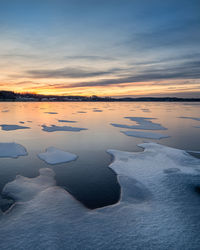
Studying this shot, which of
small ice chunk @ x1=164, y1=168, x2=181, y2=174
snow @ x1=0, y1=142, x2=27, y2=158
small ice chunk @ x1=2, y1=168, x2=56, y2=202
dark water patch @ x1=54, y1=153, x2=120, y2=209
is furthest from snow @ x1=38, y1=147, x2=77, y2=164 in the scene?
small ice chunk @ x1=164, y1=168, x2=181, y2=174

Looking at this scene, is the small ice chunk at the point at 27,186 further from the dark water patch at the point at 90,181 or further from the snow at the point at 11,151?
the snow at the point at 11,151

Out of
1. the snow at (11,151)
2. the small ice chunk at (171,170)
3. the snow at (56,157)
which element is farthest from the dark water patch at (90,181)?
the snow at (11,151)

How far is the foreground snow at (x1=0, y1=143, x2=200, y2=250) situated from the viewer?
2.26m

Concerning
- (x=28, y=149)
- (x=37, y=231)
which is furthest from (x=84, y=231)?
(x=28, y=149)

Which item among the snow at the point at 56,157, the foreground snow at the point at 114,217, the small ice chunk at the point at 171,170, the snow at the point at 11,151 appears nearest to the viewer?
the foreground snow at the point at 114,217

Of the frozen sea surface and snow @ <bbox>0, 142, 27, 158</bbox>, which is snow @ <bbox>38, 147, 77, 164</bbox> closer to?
the frozen sea surface

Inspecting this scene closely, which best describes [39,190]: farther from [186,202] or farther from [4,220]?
[186,202]

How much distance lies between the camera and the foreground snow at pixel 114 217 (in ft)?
7.41

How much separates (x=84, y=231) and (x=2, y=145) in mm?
5991

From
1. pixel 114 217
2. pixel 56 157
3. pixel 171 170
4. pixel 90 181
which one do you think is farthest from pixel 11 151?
pixel 171 170

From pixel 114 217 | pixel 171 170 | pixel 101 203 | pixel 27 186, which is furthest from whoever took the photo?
pixel 171 170

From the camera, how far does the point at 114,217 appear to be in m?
2.79

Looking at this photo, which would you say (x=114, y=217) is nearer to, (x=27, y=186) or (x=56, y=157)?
(x=27, y=186)

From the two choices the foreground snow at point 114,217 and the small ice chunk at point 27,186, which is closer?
the foreground snow at point 114,217
